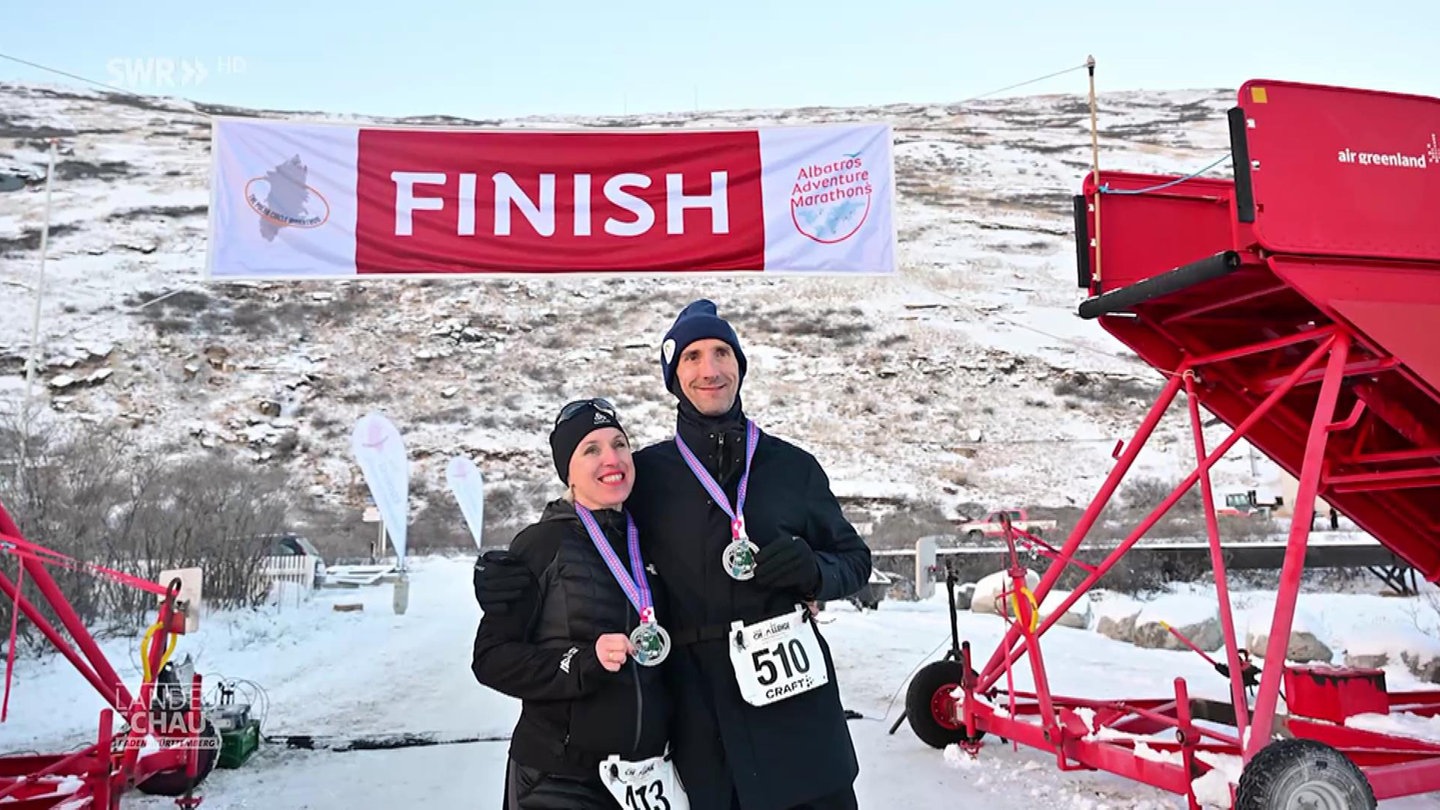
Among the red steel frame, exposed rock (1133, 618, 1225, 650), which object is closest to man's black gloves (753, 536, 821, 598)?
the red steel frame

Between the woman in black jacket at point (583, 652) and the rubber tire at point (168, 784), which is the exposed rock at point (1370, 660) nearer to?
the woman in black jacket at point (583, 652)

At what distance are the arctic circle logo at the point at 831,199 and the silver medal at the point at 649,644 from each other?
4.68 m

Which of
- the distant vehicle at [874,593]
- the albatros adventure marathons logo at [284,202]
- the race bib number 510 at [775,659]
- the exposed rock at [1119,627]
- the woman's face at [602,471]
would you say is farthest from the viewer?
the distant vehicle at [874,593]

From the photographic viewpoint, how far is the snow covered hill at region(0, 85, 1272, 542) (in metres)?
39.3

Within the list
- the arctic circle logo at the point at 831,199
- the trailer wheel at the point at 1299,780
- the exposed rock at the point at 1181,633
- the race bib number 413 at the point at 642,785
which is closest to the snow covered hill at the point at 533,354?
the exposed rock at the point at 1181,633

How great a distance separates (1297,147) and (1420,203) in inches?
28.1

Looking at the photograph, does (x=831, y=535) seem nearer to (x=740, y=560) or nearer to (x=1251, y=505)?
(x=740, y=560)

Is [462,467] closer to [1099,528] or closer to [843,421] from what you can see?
[1099,528]

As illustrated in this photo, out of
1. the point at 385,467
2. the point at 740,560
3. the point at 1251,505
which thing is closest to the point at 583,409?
the point at 740,560

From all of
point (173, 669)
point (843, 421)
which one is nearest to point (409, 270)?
point (173, 669)

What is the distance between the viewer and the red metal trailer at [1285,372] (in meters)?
4.16

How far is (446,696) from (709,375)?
6964 mm

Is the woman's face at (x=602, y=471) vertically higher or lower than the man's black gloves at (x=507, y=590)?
higher

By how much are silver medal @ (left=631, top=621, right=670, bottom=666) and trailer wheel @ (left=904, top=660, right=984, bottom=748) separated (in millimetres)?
4112
